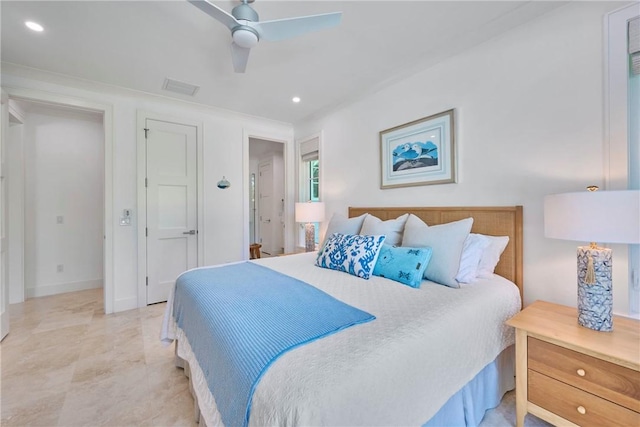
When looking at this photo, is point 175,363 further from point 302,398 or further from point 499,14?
point 499,14

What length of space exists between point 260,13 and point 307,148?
2.31 meters

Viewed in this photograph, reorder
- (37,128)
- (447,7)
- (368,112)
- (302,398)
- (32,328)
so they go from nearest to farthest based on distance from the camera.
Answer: (302,398)
(447,7)
(32,328)
(368,112)
(37,128)

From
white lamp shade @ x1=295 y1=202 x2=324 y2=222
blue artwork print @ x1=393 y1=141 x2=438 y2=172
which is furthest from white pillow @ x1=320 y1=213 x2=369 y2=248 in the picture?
white lamp shade @ x1=295 y1=202 x2=324 y2=222

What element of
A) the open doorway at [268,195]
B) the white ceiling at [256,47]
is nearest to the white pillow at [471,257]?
the white ceiling at [256,47]

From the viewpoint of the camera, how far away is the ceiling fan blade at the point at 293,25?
5.18 feet

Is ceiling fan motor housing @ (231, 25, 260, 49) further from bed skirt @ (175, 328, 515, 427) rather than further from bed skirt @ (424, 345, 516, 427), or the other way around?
bed skirt @ (424, 345, 516, 427)

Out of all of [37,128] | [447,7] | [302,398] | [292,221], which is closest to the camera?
[302,398]

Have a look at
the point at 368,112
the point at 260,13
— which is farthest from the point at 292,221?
the point at 260,13

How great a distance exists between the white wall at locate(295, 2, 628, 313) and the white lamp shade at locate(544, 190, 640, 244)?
0.56 metres

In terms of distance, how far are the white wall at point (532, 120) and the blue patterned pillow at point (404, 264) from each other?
793 millimetres

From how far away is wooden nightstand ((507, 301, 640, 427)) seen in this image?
43.9 inches

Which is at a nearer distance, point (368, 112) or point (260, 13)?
point (260, 13)

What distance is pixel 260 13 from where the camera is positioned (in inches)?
73.7

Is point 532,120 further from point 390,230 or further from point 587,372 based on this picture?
point 587,372
